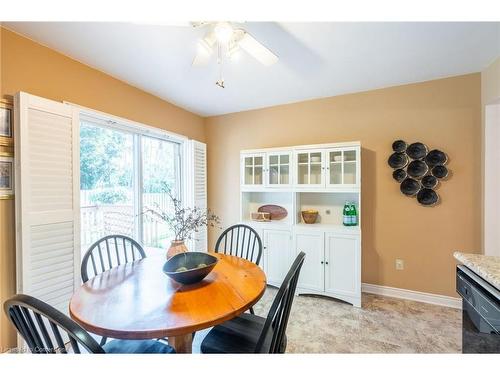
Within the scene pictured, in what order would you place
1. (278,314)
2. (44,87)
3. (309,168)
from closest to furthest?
(278,314) < (44,87) < (309,168)

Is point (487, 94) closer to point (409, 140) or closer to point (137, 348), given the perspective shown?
point (409, 140)

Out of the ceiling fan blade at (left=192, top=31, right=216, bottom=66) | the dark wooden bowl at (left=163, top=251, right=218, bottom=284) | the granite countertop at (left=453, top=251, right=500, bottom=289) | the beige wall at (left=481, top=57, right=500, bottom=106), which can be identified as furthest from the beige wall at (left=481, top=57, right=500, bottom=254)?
the dark wooden bowl at (left=163, top=251, right=218, bottom=284)

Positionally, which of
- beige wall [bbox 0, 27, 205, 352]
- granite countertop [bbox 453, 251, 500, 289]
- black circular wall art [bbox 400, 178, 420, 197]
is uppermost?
beige wall [bbox 0, 27, 205, 352]

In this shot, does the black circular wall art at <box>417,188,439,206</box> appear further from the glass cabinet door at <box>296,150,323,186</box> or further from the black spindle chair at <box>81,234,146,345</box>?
the black spindle chair at <box>81,234,146,345</box>

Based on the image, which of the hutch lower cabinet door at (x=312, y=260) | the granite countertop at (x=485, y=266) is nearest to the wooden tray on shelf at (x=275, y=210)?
the hutch lower cabinet door at (x=312, y=260)

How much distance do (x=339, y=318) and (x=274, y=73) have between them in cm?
257

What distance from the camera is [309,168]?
293 centimetres

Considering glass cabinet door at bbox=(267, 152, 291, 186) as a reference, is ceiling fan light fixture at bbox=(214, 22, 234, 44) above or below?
above

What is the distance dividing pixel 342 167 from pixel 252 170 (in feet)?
3.95

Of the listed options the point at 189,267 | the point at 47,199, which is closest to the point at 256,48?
the point at 189,267

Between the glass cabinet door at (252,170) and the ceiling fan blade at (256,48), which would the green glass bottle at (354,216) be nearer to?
the glass cabinet door at (252,170)

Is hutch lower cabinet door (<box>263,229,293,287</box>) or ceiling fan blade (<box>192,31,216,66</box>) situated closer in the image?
ceiling fan blade (<box>192,31,216,66</box>)

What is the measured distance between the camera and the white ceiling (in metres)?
1.70
